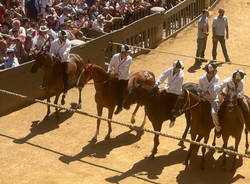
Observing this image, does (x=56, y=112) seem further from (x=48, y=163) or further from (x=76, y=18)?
(x=76, y=18)

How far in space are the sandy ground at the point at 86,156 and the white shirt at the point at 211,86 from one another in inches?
72.6

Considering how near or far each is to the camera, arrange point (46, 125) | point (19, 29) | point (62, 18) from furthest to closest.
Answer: point (62, 18) → point (19, 29) → point (46, 125)

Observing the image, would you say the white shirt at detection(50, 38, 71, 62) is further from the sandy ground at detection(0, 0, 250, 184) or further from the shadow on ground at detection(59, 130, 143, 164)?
the shadow on ground at detection(59, 130, 143, 164)

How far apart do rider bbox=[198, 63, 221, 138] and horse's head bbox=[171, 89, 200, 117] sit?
0.31 m

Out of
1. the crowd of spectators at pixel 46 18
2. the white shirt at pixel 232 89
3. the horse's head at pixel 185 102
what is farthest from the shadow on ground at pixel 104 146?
the crowd of spectators at pixel 46 18

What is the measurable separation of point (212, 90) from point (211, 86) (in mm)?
118

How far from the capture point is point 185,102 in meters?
13.3

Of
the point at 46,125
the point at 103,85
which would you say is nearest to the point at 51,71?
the point at 46,125

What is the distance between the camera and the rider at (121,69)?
614 inches

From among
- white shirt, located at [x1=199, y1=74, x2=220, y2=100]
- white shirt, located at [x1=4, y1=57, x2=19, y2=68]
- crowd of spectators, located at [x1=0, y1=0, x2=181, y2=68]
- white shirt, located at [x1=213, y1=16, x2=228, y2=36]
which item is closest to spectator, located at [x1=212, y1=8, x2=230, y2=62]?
white shirt, located at [x1=213, y1=16, x2=228, y2=36]

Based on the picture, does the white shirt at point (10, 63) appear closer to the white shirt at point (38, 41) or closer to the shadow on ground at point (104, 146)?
the white shirt at point (38, 41)

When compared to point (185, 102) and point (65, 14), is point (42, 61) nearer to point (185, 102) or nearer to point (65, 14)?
point (185, 102)

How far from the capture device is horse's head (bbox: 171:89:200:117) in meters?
13.4

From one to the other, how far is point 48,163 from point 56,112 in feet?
8.96
